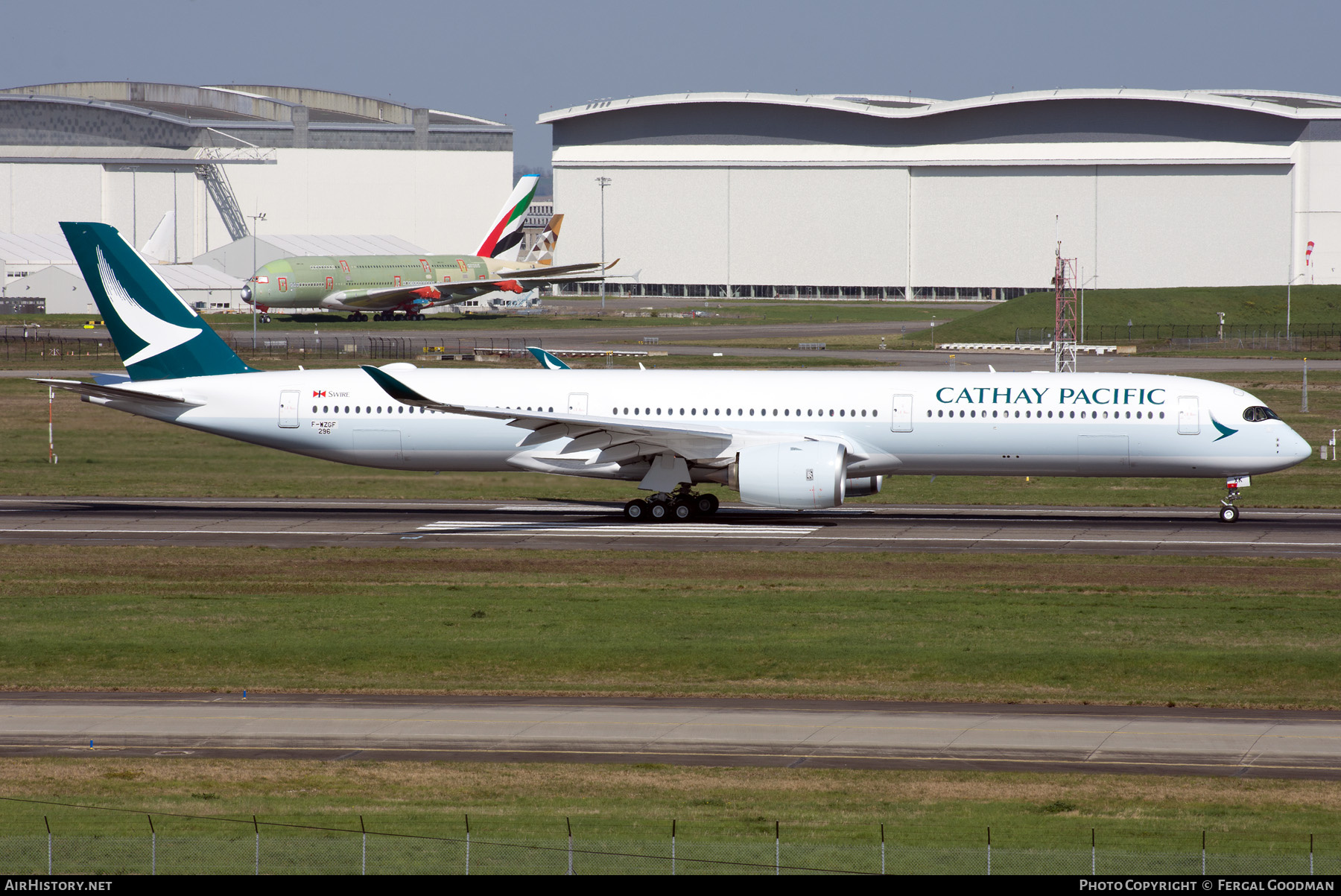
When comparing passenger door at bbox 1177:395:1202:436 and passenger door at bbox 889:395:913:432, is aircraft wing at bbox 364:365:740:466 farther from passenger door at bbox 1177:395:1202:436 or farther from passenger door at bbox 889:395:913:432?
passenger door at bbox 1177:395:1202:436

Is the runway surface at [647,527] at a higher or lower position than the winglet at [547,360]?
lower

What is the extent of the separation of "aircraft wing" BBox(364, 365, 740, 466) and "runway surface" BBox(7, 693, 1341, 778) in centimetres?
1698

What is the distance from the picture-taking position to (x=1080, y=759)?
21.0 metres

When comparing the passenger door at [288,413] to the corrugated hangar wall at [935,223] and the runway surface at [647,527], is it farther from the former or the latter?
the corrugated hangar wall at [935,223]

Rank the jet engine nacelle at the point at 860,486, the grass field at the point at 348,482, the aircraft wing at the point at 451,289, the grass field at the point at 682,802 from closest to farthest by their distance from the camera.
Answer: the grass field at the point at 682,802
the jet engine nacelle at the point at 860,486
the grass field at the point at 348,482
the aircraft wing at the point at 451,289

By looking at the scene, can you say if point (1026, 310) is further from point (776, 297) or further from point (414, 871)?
point (414, 871)

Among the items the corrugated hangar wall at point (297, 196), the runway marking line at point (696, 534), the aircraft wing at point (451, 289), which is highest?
the corrugated hangar wall at point (297, 196)

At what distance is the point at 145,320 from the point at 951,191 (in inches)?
5231

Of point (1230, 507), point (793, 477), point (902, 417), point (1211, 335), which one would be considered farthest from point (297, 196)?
point (1230, 507)

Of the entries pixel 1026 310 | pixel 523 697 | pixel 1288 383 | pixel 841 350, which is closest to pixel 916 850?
pixel 523 697

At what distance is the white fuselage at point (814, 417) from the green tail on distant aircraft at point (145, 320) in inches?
27.4

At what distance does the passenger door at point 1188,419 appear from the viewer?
1682 inches

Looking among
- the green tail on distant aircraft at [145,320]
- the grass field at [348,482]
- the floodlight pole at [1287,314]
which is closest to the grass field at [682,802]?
Result: the green tail on distant aircraft at [145,320]

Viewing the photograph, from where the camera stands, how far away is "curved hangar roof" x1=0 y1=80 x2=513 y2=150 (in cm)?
16788
